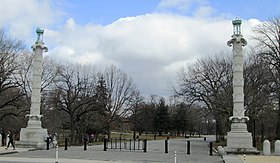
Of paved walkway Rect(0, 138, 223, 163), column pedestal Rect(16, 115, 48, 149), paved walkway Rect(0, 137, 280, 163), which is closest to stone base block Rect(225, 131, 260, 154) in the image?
paved walkway Rect(0, 137, 280, 163)

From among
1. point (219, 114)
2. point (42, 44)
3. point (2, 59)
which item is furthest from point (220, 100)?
point (2, 59)

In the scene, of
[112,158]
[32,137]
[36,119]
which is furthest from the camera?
[36,119]

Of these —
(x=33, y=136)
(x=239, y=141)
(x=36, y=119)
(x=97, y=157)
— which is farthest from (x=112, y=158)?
(x=36, y=119)

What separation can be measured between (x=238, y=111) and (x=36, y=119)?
17127mm

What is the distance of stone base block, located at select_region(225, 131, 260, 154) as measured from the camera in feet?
96.2

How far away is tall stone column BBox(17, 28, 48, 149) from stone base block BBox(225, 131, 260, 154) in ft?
48.6

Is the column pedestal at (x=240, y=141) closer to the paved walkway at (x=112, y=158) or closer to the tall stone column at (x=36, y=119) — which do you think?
the paved walkway at (x=112, y=158)

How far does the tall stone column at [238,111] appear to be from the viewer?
2977 centimetres

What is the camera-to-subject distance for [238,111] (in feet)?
104

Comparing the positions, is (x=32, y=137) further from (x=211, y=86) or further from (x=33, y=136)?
(x=211, y=86)

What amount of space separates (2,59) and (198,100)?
26068 millimetres

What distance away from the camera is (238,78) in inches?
1257

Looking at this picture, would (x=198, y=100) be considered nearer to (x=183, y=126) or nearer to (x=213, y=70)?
(x=213, y=70)

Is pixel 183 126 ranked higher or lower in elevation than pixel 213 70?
lower
